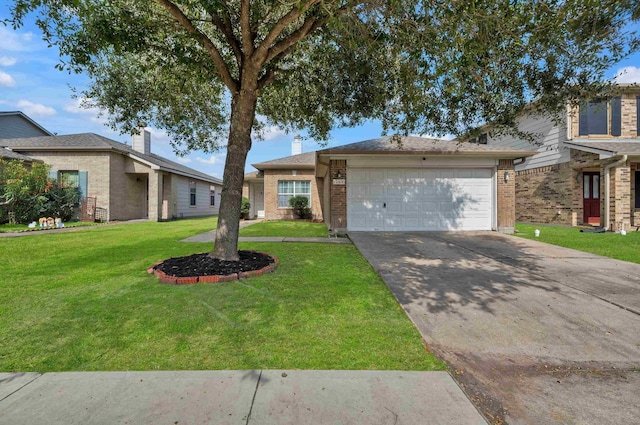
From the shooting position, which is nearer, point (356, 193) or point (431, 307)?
point (431, 307)

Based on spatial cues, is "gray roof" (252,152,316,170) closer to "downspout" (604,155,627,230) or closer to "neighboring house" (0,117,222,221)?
"neighboring house" (0,117,222,221)

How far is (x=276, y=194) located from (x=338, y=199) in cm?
754

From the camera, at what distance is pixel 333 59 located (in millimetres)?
7570

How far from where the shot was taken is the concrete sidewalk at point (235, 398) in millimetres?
1913

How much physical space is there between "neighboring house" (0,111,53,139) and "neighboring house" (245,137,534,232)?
2376 cm

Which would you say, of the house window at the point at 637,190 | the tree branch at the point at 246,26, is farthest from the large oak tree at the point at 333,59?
the house window at the point at 637,190

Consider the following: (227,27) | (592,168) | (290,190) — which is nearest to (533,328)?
(227,27)

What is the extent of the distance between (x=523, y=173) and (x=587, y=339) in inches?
624

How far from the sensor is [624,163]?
1145cm

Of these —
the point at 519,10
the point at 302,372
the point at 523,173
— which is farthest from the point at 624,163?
the point at 302,372

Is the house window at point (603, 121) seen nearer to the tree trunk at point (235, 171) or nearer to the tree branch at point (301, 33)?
the tree branch at point (301, 33)

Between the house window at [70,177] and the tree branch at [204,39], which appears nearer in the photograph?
the tree branch at [204,39]

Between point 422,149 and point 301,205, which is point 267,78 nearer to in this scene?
point 422,149

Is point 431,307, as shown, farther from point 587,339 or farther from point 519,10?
point 519,10
